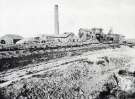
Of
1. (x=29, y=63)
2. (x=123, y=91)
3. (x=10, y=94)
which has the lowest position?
(x=123, y=91)

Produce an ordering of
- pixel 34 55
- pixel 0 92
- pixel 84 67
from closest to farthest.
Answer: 1. pixel 0 92
2. pixel 34 55
3. pixel 84 67

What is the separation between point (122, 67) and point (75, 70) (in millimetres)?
5526

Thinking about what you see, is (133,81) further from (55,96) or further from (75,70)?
(55,96)

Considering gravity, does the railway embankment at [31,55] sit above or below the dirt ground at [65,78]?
above

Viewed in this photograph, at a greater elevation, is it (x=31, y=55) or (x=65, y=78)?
(x=31, y=55)

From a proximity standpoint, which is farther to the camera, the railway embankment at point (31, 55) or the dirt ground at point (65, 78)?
the railway embankment at point (31, 55)

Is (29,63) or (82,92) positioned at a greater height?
(29,63)

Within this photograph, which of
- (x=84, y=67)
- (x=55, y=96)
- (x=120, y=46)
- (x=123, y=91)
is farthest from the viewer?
(x=120, y=46)

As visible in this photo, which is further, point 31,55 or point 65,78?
point 65,78

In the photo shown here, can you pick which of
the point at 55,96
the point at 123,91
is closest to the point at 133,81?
the point at 123,91

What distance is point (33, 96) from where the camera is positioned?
974cm

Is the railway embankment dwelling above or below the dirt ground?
above

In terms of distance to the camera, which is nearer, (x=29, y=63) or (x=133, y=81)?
(x=29, y=63)

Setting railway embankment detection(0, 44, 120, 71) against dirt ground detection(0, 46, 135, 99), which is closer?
dirt ground detection(0, 46, 135, 99)
